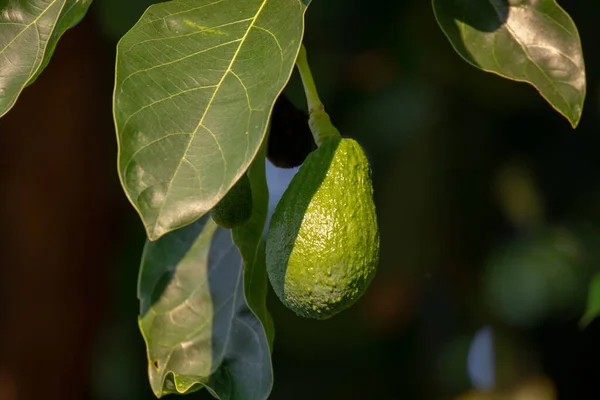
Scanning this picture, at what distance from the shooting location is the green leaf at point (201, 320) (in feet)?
4.99

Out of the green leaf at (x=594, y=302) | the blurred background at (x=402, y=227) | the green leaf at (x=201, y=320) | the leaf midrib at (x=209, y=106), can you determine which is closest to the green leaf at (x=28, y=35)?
the leaf midrib at (x=209, y=106)

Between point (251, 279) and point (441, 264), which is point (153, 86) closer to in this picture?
point (251, 279)

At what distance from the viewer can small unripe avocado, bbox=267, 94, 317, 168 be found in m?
1.52

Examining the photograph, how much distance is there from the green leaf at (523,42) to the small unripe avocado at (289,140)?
32cm

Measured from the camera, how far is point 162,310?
5.43 ft

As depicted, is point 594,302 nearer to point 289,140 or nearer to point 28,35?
point 289,140

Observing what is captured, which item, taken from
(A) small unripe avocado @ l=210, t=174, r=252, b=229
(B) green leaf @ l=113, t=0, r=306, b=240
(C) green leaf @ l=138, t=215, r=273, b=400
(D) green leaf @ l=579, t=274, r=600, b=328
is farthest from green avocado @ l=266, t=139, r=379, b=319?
(D) green leaf @ l=579, t=274, r=600, b=328

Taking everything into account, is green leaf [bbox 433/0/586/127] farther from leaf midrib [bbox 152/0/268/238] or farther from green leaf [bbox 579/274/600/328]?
green leaf [bbox 579/274/600/328]

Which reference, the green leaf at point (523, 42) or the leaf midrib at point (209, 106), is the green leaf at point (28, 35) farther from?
the green leaf at point (523, 42)

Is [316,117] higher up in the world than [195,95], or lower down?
lower down

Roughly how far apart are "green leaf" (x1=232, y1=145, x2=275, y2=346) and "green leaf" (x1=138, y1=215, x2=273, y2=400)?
3.4 inches

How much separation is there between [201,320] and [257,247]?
247 millimetres

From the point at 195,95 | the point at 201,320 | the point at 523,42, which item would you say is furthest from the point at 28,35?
the point at 523,42

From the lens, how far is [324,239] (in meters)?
1.14
